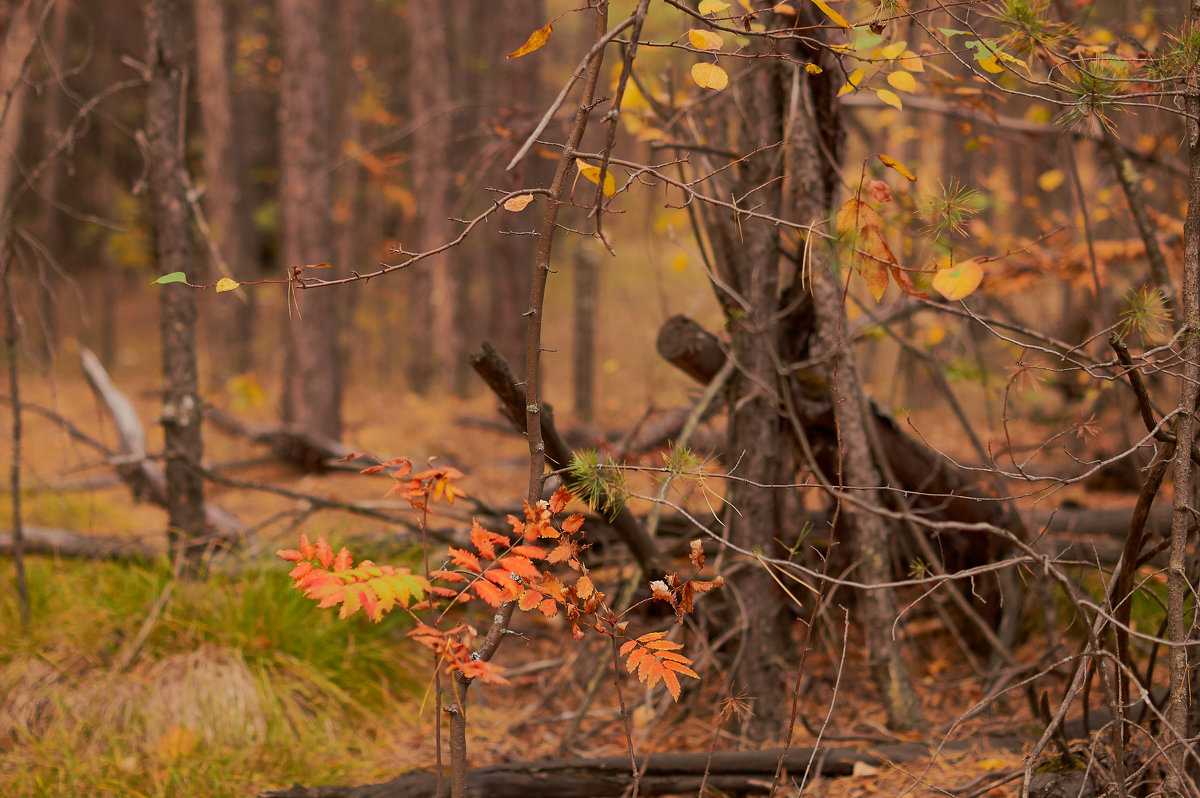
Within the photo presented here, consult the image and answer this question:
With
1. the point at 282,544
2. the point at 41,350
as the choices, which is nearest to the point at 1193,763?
the point at 282,544

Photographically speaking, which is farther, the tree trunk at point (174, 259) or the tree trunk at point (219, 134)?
the tree trunk at point (219, 134)

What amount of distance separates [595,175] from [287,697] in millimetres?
2544

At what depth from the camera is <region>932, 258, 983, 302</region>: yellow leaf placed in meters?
1.71

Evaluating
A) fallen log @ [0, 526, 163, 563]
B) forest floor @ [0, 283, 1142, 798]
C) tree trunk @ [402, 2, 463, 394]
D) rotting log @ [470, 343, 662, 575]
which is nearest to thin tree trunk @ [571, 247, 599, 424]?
tree trunk @ [402, 2, 463, 394]

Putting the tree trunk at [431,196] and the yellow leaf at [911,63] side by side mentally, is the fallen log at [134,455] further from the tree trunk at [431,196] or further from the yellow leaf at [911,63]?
the tree trunk at [431,196]

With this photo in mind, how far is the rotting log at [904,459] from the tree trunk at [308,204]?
5198 millimetres

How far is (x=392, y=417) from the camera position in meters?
9.60

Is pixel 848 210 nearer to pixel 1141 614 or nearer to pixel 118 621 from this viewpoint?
pixel 1141 614

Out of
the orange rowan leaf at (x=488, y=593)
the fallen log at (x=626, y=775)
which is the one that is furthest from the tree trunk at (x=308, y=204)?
the orange rowan leaf at (x=488, y=593)

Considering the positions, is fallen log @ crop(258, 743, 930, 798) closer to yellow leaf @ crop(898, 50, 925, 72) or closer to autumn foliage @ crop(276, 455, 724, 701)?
autumn foliage @ crop(276, 455, 724, 701)

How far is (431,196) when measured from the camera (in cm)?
1061

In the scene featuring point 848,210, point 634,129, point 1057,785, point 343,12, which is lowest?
point 1057,785

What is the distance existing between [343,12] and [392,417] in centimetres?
745

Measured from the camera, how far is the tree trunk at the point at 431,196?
10.7 m
